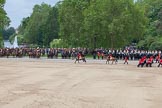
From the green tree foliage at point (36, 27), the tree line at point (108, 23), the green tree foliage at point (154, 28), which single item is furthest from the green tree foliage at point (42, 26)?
the tree line at point (108, 23)

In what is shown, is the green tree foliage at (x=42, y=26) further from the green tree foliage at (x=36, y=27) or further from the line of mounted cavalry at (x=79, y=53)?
the line of mounted cavalry at (x=79, y=53)

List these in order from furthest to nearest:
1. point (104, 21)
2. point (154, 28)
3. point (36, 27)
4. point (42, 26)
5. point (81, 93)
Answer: point (36, 27)
point (42, 26)
point (154, 28)
point (104, 21)
point (81, 93)

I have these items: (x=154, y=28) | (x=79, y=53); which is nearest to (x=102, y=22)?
(x=79, y=53)

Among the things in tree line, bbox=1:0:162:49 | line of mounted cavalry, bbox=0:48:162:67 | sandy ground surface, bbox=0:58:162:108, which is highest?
tree line, bbox=1:0:162:49

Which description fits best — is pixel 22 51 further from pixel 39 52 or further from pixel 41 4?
pixel 41 4

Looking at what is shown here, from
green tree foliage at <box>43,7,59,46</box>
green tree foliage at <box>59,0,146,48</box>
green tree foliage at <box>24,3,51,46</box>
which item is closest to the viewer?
green tree foliage at <box>59,0,146,48</box>

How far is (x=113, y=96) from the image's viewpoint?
24.4 metres

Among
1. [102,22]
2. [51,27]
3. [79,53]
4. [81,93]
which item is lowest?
[81,93]

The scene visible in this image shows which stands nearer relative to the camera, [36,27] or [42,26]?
[42,26]

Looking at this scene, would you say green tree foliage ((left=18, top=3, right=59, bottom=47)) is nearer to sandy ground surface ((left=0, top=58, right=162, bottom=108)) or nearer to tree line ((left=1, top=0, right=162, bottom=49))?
tree line ((left=1, top=0, right=162, bottom=49))

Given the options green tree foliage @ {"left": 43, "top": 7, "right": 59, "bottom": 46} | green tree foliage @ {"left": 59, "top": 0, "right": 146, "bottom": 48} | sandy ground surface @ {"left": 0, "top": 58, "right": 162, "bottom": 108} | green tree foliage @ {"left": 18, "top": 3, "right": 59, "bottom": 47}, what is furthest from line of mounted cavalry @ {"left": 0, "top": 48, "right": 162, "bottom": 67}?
green tree foliage @ {"left": 18, "top": 3, "right": 59, "bottom": 47}

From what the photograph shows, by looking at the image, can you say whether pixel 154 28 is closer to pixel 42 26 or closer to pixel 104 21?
pixel 104 21

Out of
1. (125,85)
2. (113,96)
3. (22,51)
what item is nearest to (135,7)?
(22,51)

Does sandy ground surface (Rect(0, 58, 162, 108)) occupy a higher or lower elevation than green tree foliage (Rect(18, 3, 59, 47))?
lower
